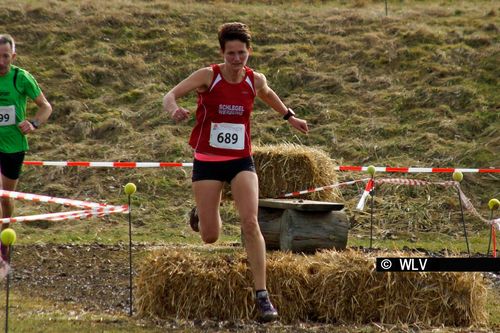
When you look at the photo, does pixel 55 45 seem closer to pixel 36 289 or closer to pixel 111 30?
pixel 111 30

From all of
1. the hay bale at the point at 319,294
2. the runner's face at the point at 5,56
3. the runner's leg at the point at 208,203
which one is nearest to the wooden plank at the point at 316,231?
the hay bale at the point at 319,294

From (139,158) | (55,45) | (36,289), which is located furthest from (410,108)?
(36,289)

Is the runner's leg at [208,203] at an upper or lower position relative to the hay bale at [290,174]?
lower

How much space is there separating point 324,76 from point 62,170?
6881 millimetres

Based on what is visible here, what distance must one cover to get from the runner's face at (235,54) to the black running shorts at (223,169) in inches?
28.9

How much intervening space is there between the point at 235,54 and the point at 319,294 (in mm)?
2030

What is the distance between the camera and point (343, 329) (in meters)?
7.69

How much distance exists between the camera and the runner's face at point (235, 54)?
7.80 m

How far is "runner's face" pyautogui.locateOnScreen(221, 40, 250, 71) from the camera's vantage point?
7797 millimetres

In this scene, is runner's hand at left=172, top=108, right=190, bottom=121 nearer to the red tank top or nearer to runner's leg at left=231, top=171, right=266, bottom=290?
the red tank top

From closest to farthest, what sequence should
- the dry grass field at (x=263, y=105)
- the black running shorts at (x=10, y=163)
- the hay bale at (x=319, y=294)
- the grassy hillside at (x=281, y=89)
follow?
the hay bale at (x=319, y=294) < the black running shorts at (x=10, y=163) < the dry grass field at (x=263, y=105) < the grassy hillside at (x=281, y=89)

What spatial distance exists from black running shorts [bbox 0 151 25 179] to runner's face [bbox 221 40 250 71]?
116 inches

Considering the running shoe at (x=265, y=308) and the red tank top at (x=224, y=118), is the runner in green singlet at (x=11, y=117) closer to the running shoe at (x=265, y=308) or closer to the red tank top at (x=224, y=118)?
the red tank top at (x=224, y=118)

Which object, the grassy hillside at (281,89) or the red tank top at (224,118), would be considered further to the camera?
the grassy hillside at (281,89)
